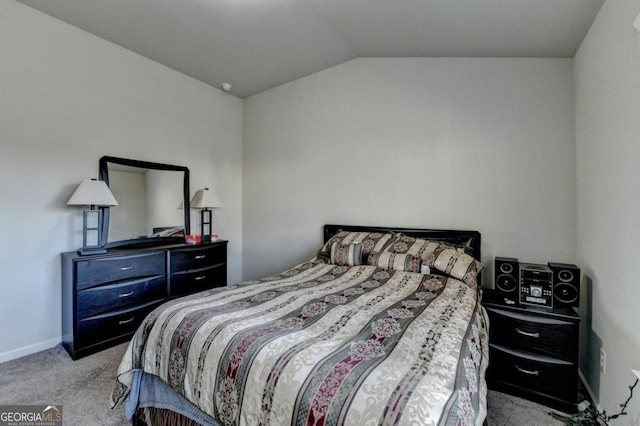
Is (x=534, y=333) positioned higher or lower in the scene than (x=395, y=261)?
lower

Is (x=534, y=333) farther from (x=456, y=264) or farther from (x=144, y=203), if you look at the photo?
(x=144, y=203)

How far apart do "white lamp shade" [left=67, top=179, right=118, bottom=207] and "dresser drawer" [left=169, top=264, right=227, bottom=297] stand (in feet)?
3.29

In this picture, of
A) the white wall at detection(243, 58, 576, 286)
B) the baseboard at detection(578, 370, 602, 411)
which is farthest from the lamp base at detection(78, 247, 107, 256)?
the baseboard at detection(578, 370, 602, 411)

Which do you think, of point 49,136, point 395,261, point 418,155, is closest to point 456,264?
Result: point 395,261

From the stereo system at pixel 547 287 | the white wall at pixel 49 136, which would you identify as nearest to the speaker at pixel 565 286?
the stereo system at pixel 547 287

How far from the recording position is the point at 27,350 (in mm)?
2637

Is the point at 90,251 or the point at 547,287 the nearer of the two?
the point at 547,287

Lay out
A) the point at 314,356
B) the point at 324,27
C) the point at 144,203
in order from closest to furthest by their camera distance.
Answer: the point at 314,356 < the point at 324,27 < the point at 144,203

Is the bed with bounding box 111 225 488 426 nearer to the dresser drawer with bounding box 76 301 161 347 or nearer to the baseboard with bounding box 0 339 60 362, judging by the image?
the dresser drawer with bounding box 76 301 161 347

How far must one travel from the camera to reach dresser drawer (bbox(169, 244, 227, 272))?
329 centimetres

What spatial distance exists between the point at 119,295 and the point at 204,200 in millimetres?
1348

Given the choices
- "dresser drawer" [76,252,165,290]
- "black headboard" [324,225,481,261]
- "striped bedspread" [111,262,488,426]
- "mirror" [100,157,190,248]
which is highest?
"mirror" [100,157,190,248]

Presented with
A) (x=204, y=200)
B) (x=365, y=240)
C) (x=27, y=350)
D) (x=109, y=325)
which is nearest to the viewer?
(x=27, y=350)

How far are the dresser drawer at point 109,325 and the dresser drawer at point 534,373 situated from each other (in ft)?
10.1
